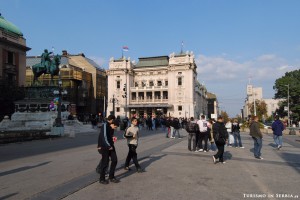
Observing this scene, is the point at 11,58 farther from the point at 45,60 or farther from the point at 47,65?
the point at 47,65

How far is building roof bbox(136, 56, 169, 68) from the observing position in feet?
333

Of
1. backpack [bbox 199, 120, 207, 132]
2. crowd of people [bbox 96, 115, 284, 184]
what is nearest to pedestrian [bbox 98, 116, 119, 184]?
crowd of people [bbox 96, 115, 284, 184]

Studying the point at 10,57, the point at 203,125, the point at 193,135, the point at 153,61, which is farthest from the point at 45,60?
the point at 153,61

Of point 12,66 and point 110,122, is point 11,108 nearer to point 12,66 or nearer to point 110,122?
point 12,66

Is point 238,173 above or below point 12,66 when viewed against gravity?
below

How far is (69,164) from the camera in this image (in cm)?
1102

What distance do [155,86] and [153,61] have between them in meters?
11.2

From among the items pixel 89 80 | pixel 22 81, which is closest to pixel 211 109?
pixel 89 80

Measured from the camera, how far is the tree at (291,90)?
6731cm

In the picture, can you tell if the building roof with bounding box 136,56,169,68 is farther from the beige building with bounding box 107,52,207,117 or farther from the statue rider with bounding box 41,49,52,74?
the statue rider with bounding box 41,49,52,74

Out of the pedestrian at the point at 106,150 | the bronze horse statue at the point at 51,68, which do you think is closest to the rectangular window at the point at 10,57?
the bronze horse statue at the point at 51,68

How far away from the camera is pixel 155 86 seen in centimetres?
9675

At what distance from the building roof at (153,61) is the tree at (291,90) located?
36.7m

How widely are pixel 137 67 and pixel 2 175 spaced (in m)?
95.6
